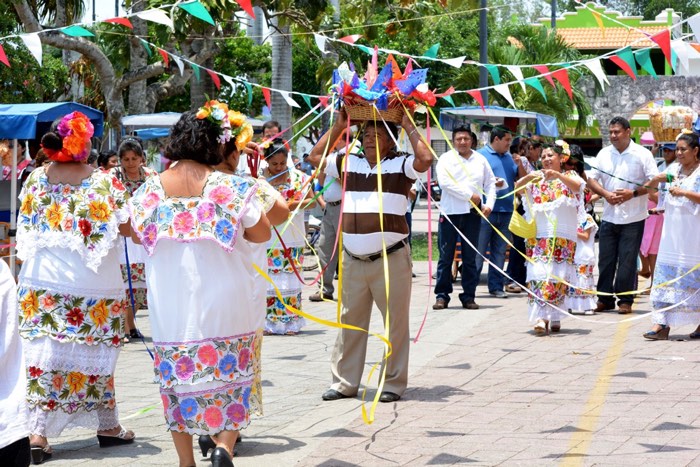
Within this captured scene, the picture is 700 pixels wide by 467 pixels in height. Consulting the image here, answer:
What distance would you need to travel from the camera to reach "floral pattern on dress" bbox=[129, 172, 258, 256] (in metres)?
5.25

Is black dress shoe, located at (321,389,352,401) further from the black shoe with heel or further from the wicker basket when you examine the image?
the black shoe with heel

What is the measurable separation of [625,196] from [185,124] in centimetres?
700

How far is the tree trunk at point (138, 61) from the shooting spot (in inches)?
658

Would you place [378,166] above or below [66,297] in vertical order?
above

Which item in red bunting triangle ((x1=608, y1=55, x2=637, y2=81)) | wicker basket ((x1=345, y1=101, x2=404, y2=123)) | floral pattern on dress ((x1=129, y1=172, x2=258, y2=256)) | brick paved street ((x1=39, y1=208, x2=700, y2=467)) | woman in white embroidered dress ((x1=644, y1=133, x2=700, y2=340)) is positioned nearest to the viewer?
floral pattern on dress ((x1=129, y1=172, x2=258, y2=256))

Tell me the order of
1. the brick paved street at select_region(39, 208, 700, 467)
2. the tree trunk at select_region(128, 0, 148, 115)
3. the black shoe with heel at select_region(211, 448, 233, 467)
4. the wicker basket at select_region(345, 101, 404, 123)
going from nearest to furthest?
the black shoe with heel at select_region(211, 448, 233, 467) < the brick paved street at select_region(39, 208, 700, 467) < the wicker basket at select_region(345, 101, 404, 123) < the tree trunk at select_region(128, 0, 148, 115)

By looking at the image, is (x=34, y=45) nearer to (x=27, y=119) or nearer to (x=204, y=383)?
(x=27, y=119)

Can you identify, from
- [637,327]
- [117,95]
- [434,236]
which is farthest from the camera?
[434,236]

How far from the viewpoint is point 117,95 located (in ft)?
55.4

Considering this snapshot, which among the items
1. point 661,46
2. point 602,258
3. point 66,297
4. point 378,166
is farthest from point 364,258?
point 602,258

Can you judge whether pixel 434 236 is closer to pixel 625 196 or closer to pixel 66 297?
pixel 625 196

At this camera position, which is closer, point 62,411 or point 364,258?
point 62,411

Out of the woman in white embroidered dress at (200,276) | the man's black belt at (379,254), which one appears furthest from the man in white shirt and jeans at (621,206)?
the woman in white embroidered dress at (200,276)

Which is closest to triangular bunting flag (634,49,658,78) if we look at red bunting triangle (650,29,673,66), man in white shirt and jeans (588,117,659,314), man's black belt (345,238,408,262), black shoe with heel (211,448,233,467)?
red bunting triangle (650,29,673,66)
